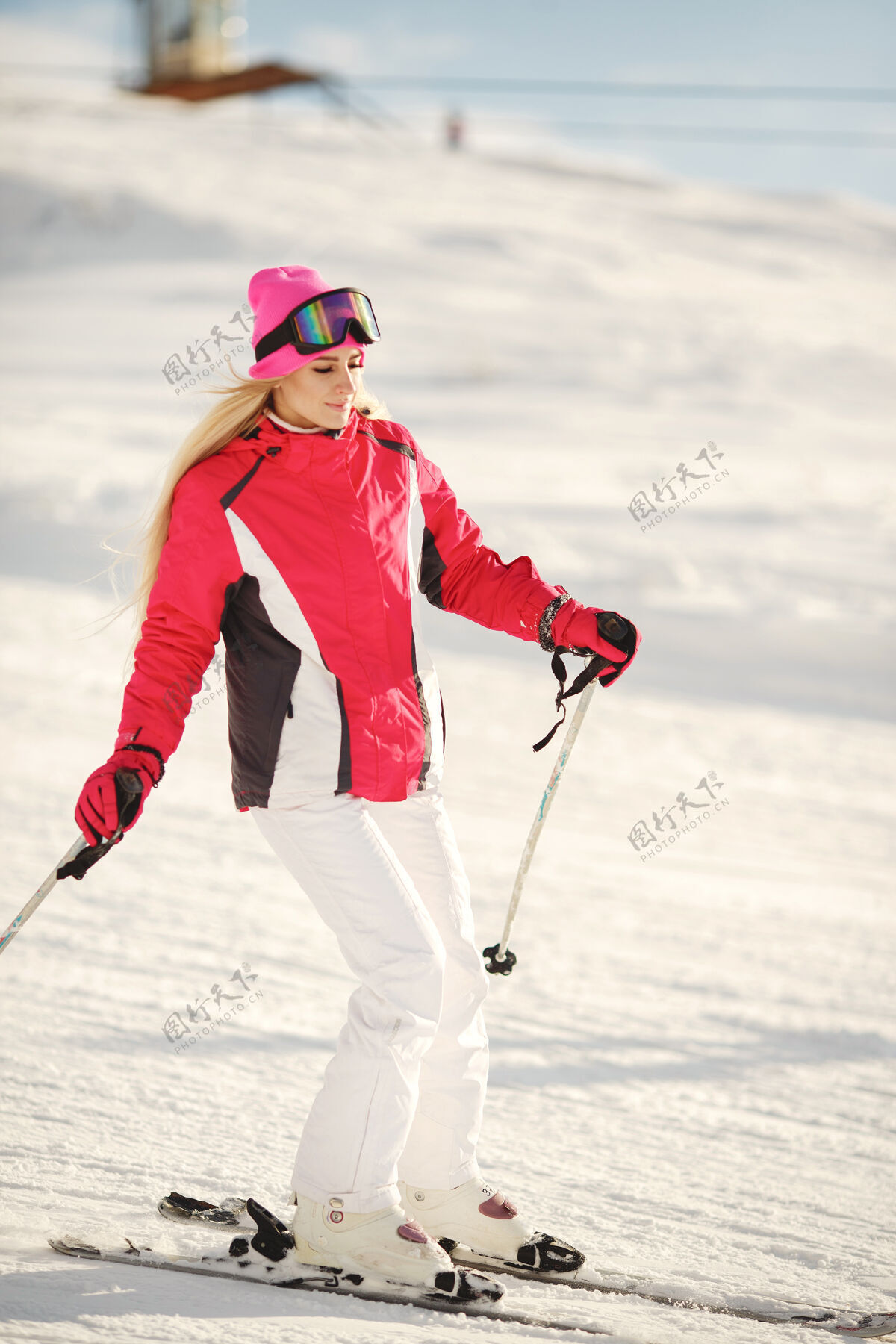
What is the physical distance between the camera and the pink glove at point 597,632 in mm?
2289

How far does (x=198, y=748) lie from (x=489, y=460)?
647 centimetres

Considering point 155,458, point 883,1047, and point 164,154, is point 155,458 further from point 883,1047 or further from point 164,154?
point 164,154

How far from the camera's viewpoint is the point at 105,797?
6.13ft

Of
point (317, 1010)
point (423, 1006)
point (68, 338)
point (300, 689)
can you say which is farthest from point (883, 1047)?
point (68, 338)

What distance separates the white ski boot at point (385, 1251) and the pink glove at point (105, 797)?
725 millimetres

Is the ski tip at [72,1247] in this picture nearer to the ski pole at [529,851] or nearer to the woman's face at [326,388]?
the ski pole at [529,851]

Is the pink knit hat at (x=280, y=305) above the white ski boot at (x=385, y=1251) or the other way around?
above

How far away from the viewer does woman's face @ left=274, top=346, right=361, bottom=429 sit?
2.02m

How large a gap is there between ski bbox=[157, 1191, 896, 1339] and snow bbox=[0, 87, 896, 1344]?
0.05 m

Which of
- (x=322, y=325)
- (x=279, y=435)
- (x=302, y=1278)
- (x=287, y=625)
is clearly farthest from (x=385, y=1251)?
(x=322, y=325)

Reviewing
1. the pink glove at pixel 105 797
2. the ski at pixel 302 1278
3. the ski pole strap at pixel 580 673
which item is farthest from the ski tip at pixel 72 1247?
the ski pole strap at pixel 580 673

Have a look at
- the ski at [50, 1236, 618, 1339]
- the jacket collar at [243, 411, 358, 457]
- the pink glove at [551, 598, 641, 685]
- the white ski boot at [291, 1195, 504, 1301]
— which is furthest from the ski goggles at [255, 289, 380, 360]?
the ski at [50, 1236, 618, 1339]

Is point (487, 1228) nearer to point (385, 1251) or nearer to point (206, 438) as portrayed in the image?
point (385, 1251)

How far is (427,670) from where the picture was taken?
6.97ft
